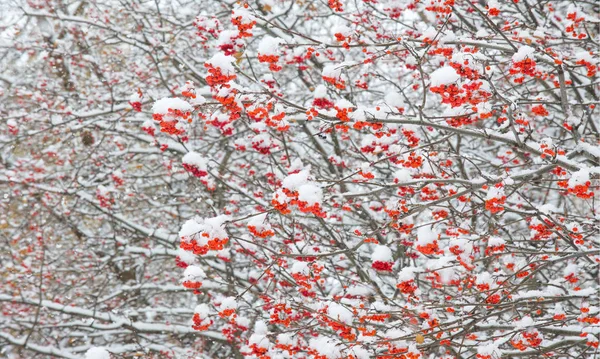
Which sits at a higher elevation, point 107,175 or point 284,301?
point 107,175

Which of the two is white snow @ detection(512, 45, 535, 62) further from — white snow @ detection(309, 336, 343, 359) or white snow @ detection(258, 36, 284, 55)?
white snow @ detection(309, 336, 343, 359)

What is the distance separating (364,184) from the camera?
11.0 feet

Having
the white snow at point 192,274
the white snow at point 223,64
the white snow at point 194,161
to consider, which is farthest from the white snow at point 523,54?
the white snow at point 194,161

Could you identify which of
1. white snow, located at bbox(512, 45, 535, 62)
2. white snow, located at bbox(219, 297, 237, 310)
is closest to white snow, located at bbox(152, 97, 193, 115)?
white snow, located at bbox(219, 297, 237, 310)

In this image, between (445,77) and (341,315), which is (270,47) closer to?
(445,77)

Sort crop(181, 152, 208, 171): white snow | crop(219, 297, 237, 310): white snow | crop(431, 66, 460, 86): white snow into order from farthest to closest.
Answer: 1. crop(181, 152, 208, 171): white snow
2. crop(219, 297, 237, 310): white snow
3. crop(431, 66, 460, 86): white snow

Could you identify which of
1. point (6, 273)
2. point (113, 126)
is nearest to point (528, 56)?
point (113, 126)

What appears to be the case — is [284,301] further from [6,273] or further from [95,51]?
[95,51]

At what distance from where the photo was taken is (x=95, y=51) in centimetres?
977

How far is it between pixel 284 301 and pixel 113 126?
4012 mm

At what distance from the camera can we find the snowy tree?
296 centimetres

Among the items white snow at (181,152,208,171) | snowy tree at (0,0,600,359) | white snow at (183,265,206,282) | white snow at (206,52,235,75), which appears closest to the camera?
white snow at (206,52,235,75)

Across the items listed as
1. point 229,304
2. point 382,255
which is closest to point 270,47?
point 382,255

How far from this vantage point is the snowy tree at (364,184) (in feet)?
9.73
